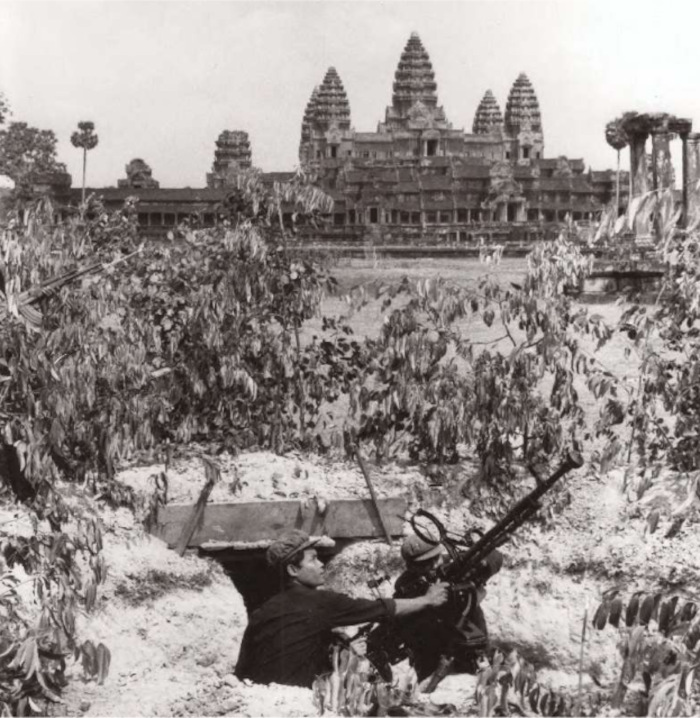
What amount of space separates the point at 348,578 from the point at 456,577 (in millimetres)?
2239

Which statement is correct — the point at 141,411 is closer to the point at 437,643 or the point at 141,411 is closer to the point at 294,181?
the point at 294,181

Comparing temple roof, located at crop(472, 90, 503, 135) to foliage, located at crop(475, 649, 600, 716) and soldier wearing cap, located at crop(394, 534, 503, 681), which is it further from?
foliage, located at crop(475, 649, 600, 716)

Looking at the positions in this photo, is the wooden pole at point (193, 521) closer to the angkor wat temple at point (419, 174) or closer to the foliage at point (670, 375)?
the foliage at point (670, 375)

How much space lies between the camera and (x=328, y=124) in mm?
73875

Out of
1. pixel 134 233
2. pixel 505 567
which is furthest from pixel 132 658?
pixel 134 233

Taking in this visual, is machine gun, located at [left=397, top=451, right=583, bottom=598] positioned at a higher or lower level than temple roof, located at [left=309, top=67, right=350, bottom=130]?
lower

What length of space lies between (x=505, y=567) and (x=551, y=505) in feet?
2.00

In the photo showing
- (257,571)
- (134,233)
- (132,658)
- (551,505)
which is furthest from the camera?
(134,233)

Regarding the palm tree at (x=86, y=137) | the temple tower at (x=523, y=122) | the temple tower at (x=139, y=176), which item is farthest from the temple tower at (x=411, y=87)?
the palm tree at (x=86, y=137)

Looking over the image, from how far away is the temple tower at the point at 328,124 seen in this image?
73000mm

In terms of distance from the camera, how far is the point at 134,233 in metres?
10.5

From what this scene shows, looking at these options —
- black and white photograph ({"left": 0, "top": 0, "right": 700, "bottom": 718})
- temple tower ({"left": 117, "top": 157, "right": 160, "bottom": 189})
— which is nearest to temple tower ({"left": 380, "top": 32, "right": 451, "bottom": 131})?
temple tower ({"left": 117, "top": 157, "right": 160, "bottom": 189})

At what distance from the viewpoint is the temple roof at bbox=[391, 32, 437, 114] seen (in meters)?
79.1

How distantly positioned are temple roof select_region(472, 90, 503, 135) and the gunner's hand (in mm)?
77956
